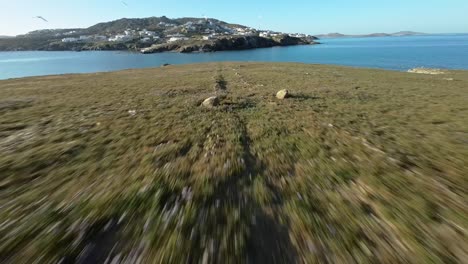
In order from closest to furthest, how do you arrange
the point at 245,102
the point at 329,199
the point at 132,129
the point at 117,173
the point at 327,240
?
the point at 327,240 → the point at 329,199 → the point at 117,173 → the point at 132,129 → the point at 245,102

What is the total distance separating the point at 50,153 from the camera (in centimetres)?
1132

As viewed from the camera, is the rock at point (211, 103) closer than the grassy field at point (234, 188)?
No

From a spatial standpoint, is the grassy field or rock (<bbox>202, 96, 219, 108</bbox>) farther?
rock (<bbox>202, 96, 219, 108</bbox>)

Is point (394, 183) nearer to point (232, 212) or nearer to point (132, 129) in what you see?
point (232, 212)

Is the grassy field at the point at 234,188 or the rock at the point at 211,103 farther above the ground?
the grassy field at the point at 234,188

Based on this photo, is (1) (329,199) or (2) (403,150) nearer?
(1) (329,199)

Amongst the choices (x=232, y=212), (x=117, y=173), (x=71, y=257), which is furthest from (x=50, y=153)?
(x=232, y=212)

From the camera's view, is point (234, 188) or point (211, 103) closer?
point (234, 188)

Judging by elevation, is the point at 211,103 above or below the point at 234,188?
below

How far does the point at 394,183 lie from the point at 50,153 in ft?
47.1

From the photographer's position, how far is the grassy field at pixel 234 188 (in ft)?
18.6

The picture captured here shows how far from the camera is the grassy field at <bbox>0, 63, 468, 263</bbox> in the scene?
18.6 feet

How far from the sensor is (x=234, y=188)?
848cm

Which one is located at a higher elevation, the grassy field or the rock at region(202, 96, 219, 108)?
the grassy field
